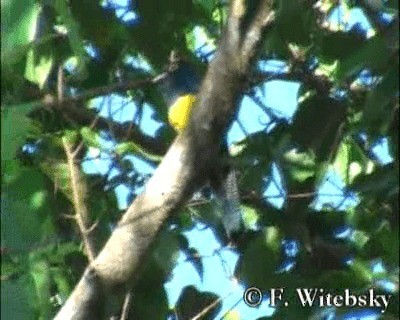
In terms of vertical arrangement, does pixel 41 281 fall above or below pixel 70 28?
below

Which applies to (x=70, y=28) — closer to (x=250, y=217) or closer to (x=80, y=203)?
(x=80, y=203)

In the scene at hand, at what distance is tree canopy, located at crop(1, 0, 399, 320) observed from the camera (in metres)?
1.14

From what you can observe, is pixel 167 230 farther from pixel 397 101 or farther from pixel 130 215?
pixel 397 101

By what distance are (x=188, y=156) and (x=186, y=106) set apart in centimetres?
27

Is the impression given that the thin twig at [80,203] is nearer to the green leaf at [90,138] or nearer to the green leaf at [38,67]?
the green leaf at [90,138]

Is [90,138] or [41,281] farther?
[90,138]

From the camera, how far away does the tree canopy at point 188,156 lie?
3.75 feet

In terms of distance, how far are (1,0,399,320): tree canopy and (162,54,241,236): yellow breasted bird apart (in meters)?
0.02

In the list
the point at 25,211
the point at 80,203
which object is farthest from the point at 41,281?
the point at 80,203

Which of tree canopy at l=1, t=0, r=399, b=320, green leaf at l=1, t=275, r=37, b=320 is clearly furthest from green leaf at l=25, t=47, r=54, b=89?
green leaf at l=1, t=275, r=37, b=320

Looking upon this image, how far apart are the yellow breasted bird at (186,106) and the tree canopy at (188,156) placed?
0.02m

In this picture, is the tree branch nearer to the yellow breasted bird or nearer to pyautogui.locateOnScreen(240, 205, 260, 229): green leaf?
the yellow breasted bird

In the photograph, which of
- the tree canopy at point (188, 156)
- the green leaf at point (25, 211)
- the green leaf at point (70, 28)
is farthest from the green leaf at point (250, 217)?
the green leaf at point (70, 28)

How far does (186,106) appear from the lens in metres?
1.58
